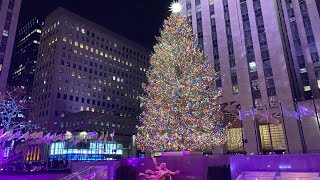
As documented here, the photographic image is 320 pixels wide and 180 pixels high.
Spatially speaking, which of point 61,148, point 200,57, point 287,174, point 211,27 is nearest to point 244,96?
point 211,27

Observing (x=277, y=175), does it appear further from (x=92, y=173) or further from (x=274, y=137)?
(x=274, y=137)

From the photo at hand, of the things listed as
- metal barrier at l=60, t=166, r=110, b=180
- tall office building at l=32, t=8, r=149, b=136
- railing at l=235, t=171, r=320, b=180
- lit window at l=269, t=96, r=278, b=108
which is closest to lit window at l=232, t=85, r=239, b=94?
lit window at l=269, t=96, r=278, b=108

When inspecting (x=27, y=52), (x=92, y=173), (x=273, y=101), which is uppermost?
(x=27, y=52)

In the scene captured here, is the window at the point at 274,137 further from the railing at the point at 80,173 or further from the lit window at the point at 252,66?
the railing at the point at 80,173

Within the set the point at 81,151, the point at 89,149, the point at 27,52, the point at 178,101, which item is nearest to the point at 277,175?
the point at 178,101

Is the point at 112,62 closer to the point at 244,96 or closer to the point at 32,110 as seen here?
the point at 32,110

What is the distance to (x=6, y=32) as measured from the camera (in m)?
55.8

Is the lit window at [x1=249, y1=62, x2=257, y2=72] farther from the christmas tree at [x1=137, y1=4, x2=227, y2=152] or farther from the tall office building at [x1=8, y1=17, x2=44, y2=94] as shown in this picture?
the tall office building at [x1=8, y1=17, x2=44, y2=94]

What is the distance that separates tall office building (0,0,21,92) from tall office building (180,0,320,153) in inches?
1568

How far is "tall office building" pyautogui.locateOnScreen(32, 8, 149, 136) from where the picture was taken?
87.8 meters

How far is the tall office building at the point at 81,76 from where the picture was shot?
8775cm

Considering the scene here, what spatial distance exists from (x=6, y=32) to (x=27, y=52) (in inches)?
2851

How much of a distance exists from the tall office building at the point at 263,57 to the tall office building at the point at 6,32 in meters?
39.8

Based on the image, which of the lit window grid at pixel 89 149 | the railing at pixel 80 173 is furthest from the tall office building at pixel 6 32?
the railing at pixel 80 173
